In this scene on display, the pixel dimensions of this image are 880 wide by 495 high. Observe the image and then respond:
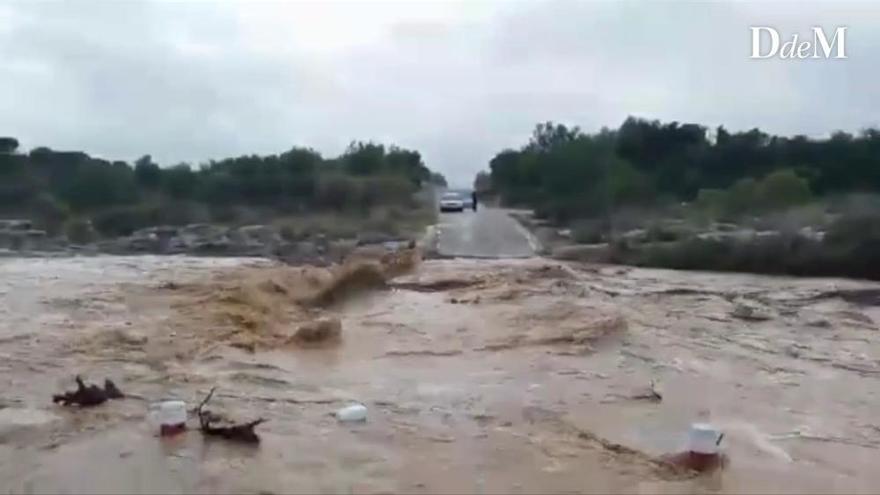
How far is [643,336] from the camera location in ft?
46.0

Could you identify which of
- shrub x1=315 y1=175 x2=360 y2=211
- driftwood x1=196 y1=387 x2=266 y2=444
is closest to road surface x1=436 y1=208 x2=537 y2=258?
shrub x1=315 y1=175 x2=360 y2=211

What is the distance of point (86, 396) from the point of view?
888cm

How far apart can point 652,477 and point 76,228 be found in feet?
124

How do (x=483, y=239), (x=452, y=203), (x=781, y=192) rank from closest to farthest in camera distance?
(x=483, y=239), (x=781, y=192), (x=452, y=203)

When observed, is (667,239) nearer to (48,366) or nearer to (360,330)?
(360,330)

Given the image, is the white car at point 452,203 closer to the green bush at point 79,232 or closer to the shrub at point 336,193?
the shrub at point 336,193

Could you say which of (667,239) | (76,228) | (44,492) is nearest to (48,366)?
(44,492)

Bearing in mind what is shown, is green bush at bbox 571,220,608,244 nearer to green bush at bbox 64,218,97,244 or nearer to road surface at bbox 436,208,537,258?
road surface at bbox 436,208,537,258

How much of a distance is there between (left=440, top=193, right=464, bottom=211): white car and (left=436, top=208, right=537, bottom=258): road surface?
24.7 ft

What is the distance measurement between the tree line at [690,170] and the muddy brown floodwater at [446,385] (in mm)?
21511

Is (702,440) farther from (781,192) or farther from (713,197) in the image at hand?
(713,197)

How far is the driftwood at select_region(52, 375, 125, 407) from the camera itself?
884cm

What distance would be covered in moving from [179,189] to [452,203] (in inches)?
589

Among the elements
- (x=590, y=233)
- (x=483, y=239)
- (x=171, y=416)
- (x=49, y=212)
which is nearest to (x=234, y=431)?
(x=171, y=416)
